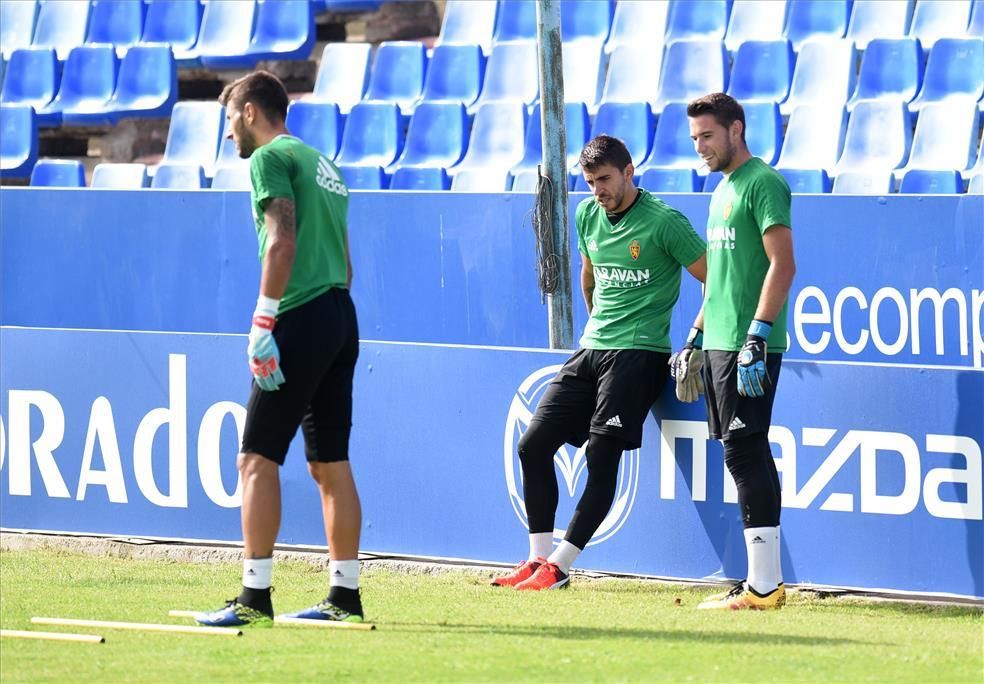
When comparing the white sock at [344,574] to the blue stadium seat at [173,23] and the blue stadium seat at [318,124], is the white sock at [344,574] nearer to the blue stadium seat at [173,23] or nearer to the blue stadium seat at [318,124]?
the blue stadium seat at [318,124]

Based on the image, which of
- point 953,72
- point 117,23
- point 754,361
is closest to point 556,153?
point 754,361

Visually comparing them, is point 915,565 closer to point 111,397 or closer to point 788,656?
point 788,656

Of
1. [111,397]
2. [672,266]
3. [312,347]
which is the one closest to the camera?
[312,347]

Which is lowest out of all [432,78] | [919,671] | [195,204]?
[919,671]

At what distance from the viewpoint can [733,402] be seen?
6465mm

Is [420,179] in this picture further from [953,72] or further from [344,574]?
[344,574]

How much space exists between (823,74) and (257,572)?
742 centimetres

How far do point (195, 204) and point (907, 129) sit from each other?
15.5ft

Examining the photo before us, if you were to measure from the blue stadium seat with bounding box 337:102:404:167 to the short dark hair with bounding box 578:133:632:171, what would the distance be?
6.35m

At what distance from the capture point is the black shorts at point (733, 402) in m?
6.43

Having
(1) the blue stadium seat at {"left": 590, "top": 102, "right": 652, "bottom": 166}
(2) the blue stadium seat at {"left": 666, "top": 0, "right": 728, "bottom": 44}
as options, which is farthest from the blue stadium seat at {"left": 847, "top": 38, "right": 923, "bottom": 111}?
(2) the blue stadium seat at {"left": 666, "top": 0, "right": 728, "bottom": 44}

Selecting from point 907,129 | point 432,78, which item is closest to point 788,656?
point 907,129

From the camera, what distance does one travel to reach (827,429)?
686cm

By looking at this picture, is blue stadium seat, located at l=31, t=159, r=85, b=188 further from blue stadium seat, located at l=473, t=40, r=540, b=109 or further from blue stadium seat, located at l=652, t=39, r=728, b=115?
blue stadium seat, located at l=652, t=39, r=728, b=115
